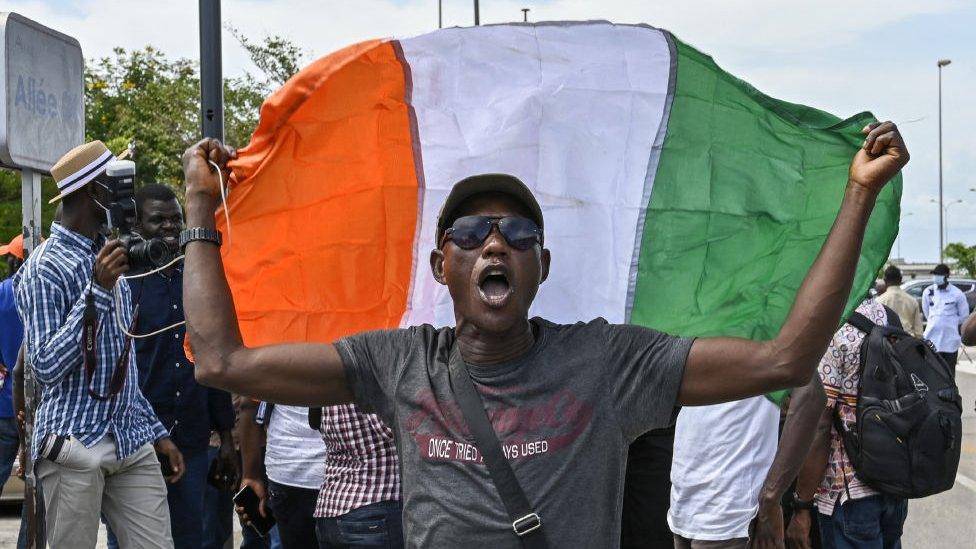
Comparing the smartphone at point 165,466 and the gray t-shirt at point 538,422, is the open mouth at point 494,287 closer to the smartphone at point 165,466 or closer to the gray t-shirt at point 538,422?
the gray t-shirt at point 538,422

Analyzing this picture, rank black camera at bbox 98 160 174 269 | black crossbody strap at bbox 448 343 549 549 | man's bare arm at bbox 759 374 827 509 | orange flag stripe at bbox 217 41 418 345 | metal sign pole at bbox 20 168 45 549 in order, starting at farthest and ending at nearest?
metal sign pole at bbox 20 168 45 549 < black camera at bbox 98 160 174 269 < man's bare arm at bbox 759 374 827 509 < orange flag stripe at bbox 217 41 418 345 < black crossbody strap at bbox 448 343 549 549

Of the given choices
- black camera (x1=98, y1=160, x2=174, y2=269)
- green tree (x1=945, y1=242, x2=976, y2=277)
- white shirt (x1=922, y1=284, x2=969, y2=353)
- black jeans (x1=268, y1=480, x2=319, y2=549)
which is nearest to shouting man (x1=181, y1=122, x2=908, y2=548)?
black camera (x1=98, y1=160, x2=174, y2=269)

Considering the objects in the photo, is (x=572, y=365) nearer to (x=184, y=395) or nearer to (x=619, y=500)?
(x=619, y=500)

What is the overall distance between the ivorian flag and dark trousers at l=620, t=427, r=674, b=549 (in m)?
1.79

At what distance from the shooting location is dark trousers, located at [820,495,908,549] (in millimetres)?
5371

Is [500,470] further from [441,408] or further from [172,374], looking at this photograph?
[172,374]

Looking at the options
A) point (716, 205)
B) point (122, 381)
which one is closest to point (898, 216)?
point (716, 205)

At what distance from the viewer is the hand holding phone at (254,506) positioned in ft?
19.9

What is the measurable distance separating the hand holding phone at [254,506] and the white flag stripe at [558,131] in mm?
2669

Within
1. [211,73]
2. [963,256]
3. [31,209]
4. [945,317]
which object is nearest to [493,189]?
[211,73]

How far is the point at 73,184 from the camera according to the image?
5402 millimetres

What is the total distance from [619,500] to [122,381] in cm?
316

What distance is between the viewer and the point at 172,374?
6.28m

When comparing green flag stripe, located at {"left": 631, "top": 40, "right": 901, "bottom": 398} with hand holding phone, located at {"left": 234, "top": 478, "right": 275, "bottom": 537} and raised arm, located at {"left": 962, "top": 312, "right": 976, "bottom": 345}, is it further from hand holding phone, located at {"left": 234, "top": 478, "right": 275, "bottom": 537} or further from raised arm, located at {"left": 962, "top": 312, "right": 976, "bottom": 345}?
raised arm, located at {"left": 962, "top": 312, "right": 976, "bottom": 345}
